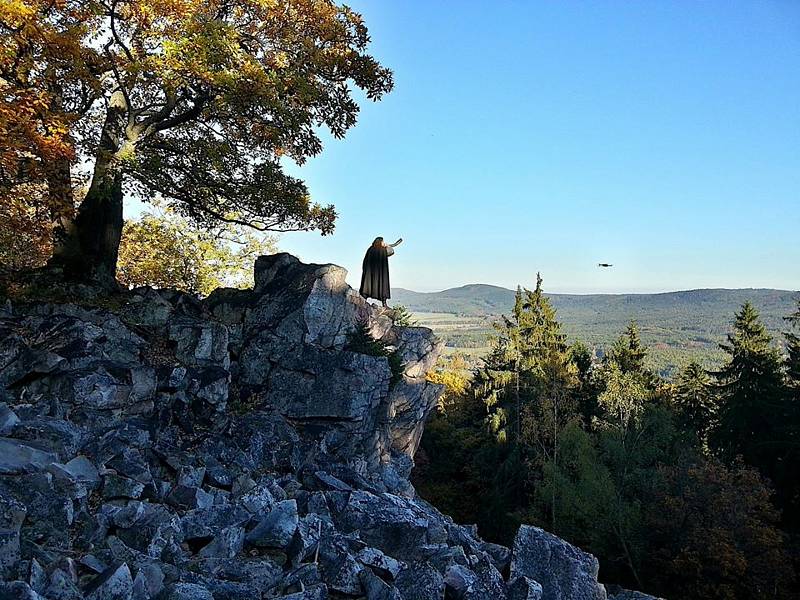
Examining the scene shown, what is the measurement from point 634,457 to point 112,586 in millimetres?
28104

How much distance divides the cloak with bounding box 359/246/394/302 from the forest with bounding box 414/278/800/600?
14281 mm

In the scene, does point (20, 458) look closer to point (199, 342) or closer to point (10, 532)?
point (10, 532)

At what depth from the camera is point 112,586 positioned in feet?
14.9

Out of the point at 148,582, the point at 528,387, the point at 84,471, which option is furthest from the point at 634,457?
the point at 148,582

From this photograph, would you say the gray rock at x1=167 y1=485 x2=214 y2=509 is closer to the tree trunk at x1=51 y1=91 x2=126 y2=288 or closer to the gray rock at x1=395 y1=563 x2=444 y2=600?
the gray rock at x1=395 y1=563 x2=444 y2=600

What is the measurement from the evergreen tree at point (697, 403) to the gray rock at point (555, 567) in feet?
104

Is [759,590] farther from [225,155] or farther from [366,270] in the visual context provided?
[225,155]

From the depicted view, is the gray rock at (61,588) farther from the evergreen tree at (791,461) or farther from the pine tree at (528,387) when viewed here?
the evergreen tree at (791,461)

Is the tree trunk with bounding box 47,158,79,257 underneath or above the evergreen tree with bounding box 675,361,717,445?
above

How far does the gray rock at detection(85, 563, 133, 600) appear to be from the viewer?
14.7 feet

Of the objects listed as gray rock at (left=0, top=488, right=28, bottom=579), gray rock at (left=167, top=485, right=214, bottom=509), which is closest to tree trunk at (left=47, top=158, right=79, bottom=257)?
gray rock at (left=167, top=485, right=214, bottom=509)

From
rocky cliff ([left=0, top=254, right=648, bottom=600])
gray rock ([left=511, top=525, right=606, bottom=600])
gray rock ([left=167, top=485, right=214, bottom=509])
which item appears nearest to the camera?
rocky cliff ([left=0, top=254, right=648, bottom=600])

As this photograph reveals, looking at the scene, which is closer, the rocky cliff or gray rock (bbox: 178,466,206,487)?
the rocky cliff

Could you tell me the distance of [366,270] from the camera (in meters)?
19.3
